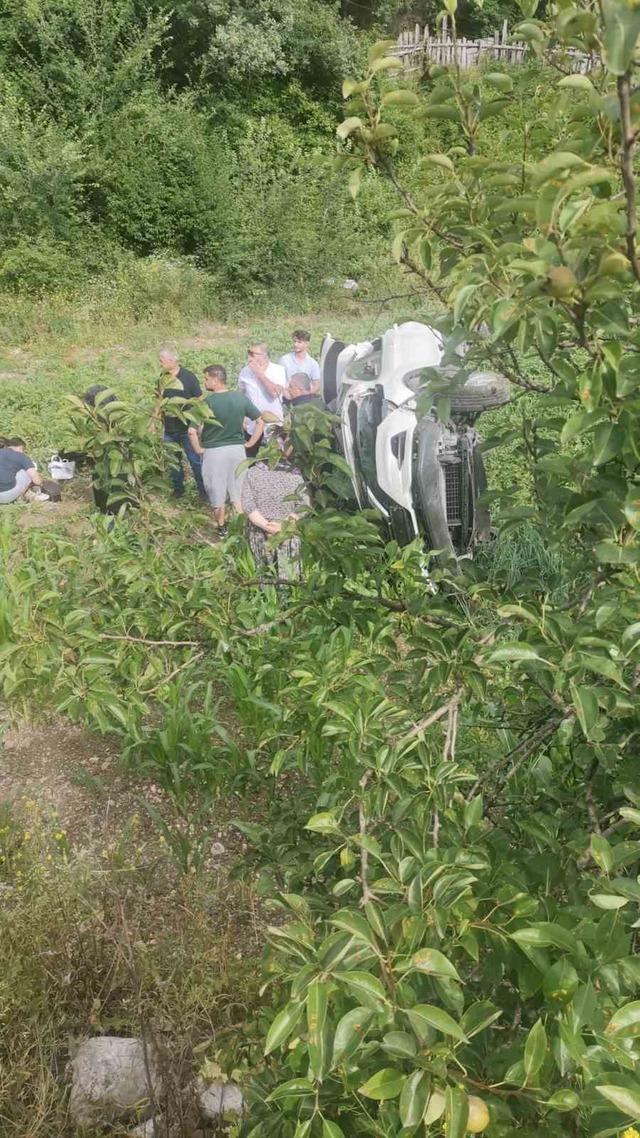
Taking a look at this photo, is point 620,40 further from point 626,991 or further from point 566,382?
point 626,991

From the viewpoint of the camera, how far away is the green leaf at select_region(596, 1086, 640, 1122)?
831 millimetres

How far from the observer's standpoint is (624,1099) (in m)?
0.84

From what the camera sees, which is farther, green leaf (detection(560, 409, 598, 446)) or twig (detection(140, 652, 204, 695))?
twig (detection(140, 652, 204, 695))

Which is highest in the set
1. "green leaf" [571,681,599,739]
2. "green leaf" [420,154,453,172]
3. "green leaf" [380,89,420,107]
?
"green leaf" [380,89,420,107]

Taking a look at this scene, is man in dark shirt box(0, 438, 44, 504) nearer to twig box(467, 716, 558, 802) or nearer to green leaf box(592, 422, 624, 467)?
twig box(467, 716, 558, 802)

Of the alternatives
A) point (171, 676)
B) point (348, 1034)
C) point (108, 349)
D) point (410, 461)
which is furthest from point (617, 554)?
point (108, 349)

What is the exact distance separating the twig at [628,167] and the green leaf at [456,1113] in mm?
945

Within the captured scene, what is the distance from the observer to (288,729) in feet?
8.87

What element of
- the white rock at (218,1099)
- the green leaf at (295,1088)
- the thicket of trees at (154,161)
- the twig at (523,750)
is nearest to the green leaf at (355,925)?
the green leaf at (295,1088)

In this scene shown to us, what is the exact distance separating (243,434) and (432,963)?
6299 mm

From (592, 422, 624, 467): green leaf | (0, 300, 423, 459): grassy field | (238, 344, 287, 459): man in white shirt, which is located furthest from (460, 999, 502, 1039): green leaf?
(0, 300, 423, 459): grassy field

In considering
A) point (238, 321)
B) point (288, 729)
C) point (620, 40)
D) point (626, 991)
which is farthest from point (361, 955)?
point (238, 321)

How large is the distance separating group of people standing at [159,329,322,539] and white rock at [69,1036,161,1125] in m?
2.35

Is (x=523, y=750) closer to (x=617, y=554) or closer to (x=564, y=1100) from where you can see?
(x=617, y=554)
